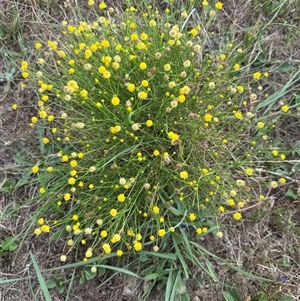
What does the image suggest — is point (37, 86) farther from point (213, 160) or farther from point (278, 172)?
point (278, 172)

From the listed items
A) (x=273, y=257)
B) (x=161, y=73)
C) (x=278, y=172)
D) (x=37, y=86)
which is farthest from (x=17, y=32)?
(x=273, y=257)

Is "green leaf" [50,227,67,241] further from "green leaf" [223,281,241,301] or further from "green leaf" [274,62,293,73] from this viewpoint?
"green leaf" [274,62,293,73]

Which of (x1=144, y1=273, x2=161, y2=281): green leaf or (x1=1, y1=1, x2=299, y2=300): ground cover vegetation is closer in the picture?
(x1=1, y1=1, x2=299, y2=300): ground cover vegetation

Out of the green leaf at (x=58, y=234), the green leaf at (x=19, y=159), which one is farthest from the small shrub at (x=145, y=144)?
the green leaf at (x=19, y=159)

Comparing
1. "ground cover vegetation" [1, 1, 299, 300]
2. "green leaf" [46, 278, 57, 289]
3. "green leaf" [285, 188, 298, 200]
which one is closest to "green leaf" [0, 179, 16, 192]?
"ground cover vegetation" [1, 1, 299, 300]

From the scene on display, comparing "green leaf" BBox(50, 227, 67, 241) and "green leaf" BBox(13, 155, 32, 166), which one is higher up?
"green leaf" BBox(13, 155, 32, 166)

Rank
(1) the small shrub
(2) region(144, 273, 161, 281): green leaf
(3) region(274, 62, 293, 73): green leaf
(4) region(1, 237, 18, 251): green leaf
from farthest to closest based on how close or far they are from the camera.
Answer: (3) region(274, 62, 293, 73): green leaf → (4) region(1, 237, 18, 251): green leaf → (2) region(144, 273, 161, 281): green leaf → (1) the small shrub

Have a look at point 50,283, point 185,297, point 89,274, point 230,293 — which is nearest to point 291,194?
point 230,293

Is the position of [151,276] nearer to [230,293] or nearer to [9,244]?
[230,293]
